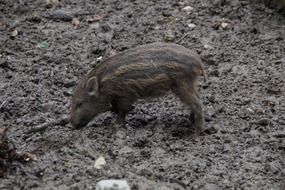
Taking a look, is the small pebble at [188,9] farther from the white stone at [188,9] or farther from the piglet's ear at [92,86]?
the piglet's ear at [92,86]

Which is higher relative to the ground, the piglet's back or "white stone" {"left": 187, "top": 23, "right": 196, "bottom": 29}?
the piglet's back

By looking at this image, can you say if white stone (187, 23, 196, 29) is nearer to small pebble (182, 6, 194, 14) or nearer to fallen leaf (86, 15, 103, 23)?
small pebble (182, 6, 194, 14)

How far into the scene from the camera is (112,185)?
5520 mm

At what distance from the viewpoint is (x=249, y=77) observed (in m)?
7.86

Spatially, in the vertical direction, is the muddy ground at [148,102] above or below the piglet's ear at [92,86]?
below

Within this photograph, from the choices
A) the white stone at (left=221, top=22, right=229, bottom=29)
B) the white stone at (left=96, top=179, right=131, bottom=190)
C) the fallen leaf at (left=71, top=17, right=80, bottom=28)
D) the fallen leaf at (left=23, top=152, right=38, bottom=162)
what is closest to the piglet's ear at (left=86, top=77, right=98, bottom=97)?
the fallen leaf at (left=23, top=152, right=38, bottom=162)

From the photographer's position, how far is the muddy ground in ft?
19.7

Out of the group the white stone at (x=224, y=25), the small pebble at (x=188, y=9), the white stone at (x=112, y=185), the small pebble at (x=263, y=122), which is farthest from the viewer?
the small pebble at (x=188, y=9)

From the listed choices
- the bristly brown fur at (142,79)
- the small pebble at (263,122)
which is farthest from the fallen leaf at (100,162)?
the small pebble at (263,122)

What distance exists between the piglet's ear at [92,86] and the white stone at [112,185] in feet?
4.53

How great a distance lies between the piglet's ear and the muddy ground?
364 mm

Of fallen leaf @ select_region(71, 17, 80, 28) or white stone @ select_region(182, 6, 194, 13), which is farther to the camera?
white stone @ select_region(182, 6, 194, 13)

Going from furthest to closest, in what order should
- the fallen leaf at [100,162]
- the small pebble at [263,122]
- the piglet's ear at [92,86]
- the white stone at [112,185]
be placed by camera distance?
the small pebble at [263,122] < the piglet's ear at [92,86] < the fallen leaf at [100,162] < the white stone at [112,185]

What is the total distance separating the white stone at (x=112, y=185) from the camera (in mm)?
5477
